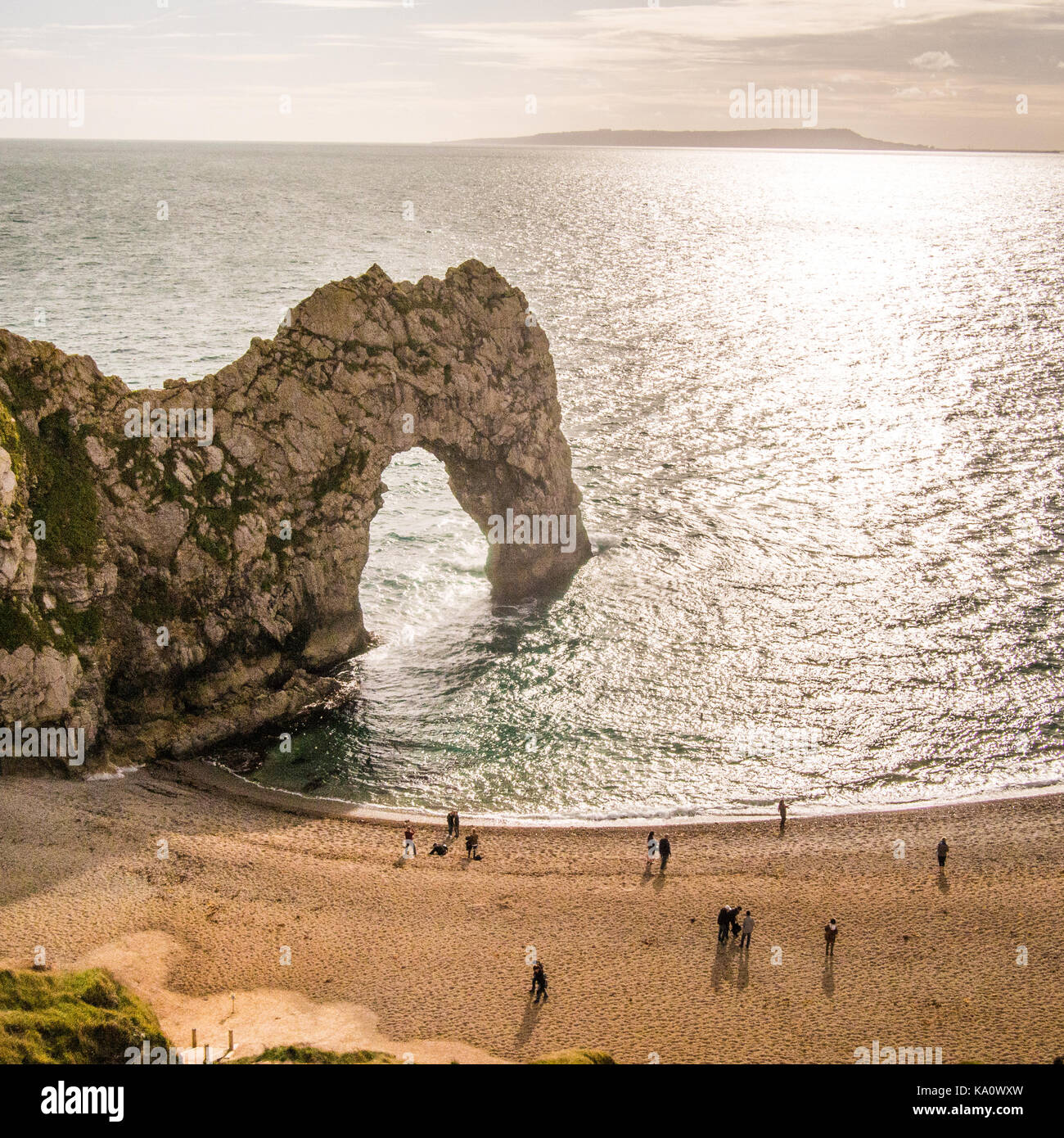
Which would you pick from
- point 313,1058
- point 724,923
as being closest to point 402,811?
point 724,923

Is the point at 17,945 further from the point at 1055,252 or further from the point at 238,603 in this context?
the point at 1055,252

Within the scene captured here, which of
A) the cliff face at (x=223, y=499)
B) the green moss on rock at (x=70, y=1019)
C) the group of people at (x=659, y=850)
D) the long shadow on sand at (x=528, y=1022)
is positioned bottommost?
the long shadow on sand at (x=528, y=1022)

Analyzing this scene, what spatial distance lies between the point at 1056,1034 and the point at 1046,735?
19.3m

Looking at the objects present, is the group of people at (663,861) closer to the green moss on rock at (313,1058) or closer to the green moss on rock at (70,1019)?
the green moss on rock at (313,1058)

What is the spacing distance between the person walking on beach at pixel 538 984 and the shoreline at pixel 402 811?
1016 centimetres

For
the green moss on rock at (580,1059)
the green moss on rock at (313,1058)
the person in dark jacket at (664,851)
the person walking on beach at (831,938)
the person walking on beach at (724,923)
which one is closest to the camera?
the green moss on rock at (580,1059)

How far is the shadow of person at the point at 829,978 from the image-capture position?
2900 centimetres

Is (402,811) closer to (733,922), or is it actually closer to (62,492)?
(733,922)

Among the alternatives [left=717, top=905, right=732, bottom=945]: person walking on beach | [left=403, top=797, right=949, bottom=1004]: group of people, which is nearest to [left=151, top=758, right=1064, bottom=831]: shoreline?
[left=403, top=797, right=949, bottom=1004]: group of people

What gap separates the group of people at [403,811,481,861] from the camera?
35406 millimetres

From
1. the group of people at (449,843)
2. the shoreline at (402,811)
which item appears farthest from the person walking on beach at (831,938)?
the group of people at (449,843)

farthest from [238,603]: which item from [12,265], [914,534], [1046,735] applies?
[12,265]

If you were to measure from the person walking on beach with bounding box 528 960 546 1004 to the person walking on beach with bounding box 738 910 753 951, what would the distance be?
6605 mm

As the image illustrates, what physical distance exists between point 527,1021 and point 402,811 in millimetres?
13023
